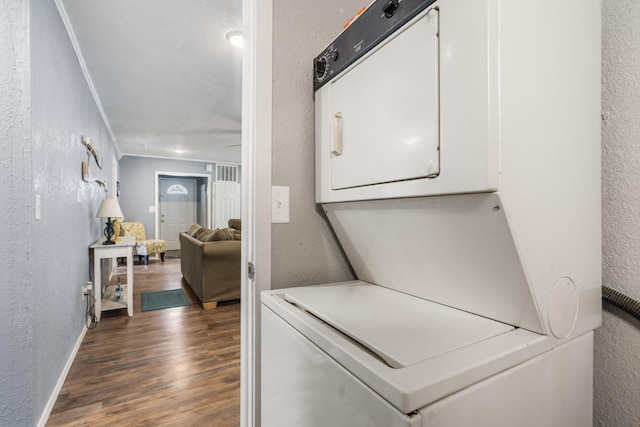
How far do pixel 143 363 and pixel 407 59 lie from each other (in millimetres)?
2607

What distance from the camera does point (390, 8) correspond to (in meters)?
0.69

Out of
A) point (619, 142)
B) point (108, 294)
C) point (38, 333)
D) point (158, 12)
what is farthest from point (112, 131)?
point (619, 142)

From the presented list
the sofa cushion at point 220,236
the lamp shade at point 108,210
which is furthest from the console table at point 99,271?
the sofa cushion at point 220,236

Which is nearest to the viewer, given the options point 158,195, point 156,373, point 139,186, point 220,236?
point 156,373

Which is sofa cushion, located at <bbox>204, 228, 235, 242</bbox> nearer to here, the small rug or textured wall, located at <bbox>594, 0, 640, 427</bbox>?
the small rug

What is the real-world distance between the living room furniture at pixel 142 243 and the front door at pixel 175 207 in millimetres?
1435

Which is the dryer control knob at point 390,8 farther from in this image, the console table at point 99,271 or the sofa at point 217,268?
the console table at point 99,271

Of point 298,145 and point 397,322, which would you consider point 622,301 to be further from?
point 298,145

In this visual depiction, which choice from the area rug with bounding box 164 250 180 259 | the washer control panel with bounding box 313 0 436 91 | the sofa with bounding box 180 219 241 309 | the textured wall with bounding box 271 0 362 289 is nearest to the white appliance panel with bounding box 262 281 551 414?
the textured wall with bounding box 271 0 362 289

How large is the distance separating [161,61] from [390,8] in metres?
2.77

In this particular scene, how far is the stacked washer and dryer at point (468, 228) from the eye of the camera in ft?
1.65

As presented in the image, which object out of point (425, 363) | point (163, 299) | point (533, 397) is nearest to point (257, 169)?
point (425, 363)

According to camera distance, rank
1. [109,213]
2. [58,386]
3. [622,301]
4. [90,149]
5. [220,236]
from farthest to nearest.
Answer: [220,236] < [109,213] < [90,149] < [58,386] < [622,301]

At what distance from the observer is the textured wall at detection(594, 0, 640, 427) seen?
2.33 feet
